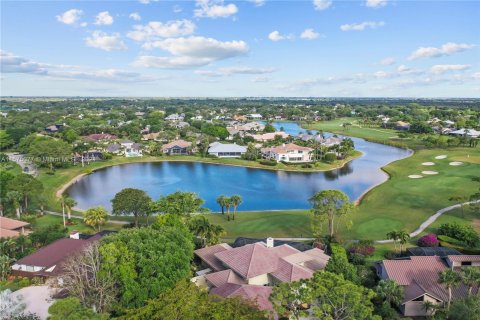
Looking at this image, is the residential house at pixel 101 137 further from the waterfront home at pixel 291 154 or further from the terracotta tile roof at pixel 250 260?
the terracotta tile roof at pixel 250 260

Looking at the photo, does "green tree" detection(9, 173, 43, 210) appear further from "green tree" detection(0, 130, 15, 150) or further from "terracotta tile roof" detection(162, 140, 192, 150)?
"green tree" detection(0, 130, 15, 150)

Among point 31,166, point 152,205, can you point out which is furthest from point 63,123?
point 152,205

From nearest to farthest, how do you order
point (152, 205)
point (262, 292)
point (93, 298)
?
point (93, 298) < point (262, 292) < point (152, 205)

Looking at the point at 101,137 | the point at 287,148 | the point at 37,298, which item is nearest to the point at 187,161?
the point at 287,148

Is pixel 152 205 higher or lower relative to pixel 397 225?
higher

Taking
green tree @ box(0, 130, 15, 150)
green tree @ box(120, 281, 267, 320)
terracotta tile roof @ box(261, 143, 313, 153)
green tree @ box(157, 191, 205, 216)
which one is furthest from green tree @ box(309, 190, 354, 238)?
green tree @ box(0, 130, 15, 150)

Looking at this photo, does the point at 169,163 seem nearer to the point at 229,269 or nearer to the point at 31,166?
the point at 31,166

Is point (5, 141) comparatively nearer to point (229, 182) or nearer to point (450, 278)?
point (229, 182)
